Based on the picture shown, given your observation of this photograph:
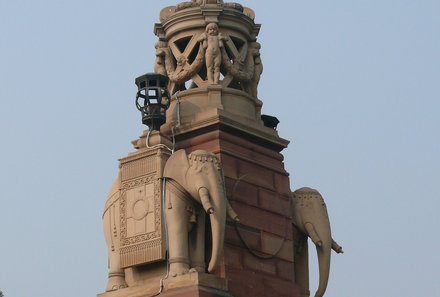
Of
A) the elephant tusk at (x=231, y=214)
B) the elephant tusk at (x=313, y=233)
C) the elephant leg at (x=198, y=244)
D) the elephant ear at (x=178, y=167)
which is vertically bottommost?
the elephant leg at (x=198, y=244)

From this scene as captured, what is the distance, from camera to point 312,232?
2225 centimetres

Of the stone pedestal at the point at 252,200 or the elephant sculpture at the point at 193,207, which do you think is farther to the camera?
the stone pedestal at the point at 252,200

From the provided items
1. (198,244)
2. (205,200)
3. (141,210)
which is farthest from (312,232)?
(141,210)

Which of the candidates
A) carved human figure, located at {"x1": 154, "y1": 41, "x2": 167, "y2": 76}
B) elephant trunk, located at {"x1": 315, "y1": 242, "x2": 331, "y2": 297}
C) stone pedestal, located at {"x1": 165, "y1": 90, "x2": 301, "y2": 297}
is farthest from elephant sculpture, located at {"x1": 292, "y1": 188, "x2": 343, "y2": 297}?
carved human figure, located at {"x1": 154, "y1": 41, "x2": 167, "y2": 76}

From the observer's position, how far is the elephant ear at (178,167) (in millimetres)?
20438

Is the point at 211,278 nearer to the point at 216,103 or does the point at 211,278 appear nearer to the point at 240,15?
the point at 216,103

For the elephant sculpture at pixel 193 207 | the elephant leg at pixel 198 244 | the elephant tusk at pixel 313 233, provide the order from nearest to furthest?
1. the elephant sculpture at pixel 193 207
2. the elephant leg at pixel 198 244
3. the elephant tusk at pixel 313 233

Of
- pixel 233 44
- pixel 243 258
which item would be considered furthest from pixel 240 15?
pixel 243 258

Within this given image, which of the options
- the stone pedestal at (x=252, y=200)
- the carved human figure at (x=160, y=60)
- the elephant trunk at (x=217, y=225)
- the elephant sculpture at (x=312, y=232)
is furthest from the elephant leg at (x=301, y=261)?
the carved human figure at (x=160, y=60)

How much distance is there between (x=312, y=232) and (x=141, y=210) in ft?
10.6

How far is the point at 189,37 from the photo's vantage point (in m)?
22.4

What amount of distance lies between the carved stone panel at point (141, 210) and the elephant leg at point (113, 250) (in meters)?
0.33

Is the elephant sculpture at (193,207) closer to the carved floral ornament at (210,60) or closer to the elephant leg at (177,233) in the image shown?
the elephant leg at (177,233)

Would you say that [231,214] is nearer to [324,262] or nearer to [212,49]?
[324,262]
